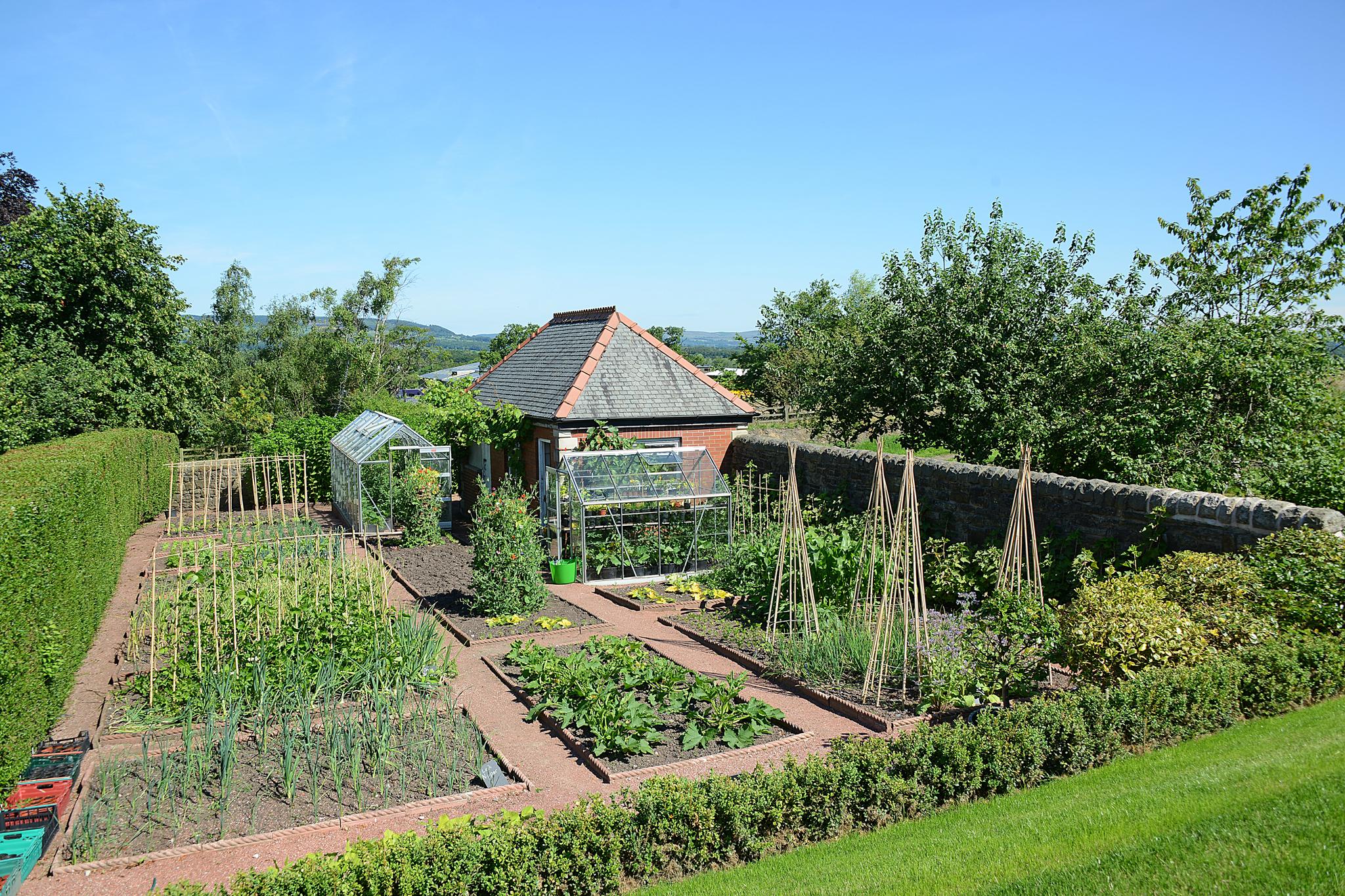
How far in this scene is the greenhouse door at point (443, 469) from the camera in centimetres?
1962

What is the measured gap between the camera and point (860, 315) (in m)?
18.0

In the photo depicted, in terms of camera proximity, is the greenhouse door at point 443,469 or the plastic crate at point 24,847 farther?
the greenhouse door at point 443,469

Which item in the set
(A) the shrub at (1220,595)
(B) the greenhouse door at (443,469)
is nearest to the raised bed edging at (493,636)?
(B) the greenhouse door at (443,469)

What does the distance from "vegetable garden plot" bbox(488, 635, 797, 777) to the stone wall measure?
4.94 metres

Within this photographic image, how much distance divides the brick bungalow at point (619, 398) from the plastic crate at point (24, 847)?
1128 cm

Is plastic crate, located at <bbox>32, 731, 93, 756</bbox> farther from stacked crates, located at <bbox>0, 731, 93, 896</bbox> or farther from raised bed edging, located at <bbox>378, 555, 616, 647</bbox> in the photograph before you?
raised bed edging, located at <bbox>378, 555, 616, 647</bbox>

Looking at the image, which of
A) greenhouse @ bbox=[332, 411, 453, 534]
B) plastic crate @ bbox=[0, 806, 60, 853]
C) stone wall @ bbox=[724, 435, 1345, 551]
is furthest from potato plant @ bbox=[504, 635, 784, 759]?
greenhouse @ bbox=[332, 411, 453, 534]

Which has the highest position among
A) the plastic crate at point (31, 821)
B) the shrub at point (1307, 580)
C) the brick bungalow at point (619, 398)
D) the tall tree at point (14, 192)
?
the tall tree at point (14, 192)

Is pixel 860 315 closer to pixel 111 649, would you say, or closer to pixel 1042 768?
pixel 1042 768

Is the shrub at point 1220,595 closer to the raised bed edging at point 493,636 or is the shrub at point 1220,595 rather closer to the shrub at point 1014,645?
the shrub at point 1014,645

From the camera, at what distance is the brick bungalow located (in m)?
16.8

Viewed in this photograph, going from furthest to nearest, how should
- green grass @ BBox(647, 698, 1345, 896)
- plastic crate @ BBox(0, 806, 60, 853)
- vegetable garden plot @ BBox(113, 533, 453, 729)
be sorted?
vegetable garden plot @ BBox(113, 533, 453, 729)
plastic crate @ BBox(0, 806, 60, 853)
green grass @ BBox(647, 698, 1345, 896)

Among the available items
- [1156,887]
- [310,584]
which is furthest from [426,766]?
[1156,887]

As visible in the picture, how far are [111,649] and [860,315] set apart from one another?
1446 cm
